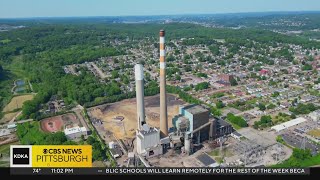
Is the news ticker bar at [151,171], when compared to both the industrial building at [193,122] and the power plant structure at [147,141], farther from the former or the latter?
the industrial building at [193,122]

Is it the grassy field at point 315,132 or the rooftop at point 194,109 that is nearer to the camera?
the rooftop at point 194,109

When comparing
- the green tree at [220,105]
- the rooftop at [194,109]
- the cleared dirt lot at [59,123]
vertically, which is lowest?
the cleared dirt lot at [59,123]

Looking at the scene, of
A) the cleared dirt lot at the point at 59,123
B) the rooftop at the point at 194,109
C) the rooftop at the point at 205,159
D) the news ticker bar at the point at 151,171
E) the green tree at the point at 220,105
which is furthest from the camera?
the green tree at the point at 220,105

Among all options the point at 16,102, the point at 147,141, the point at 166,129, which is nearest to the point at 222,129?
the point at 166,129

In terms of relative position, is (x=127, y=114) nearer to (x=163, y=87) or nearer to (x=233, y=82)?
(x=163, y=87)

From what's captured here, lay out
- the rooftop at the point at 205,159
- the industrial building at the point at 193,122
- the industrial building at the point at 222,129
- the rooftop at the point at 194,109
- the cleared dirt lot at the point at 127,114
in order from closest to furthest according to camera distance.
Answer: the rooftop at the point at 205,159, the industrial building at the point at 193,122, the rooftop at the point at 194,109, the industrial building at the point at 222,129, the cleared dirt lot at the point at 127,114

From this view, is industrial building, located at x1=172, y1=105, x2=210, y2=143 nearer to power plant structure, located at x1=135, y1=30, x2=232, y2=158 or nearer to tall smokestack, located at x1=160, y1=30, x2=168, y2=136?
power plant structure, located at x1=135, y1=30, x2=232, y2=158

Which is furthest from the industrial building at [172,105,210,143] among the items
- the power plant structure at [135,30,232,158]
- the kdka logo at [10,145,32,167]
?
the kdka logo at [10,145,32,167]

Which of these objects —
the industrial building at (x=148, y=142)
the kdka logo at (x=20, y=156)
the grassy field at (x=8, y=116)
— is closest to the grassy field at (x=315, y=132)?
the industrial building at (x=148, y=142)
